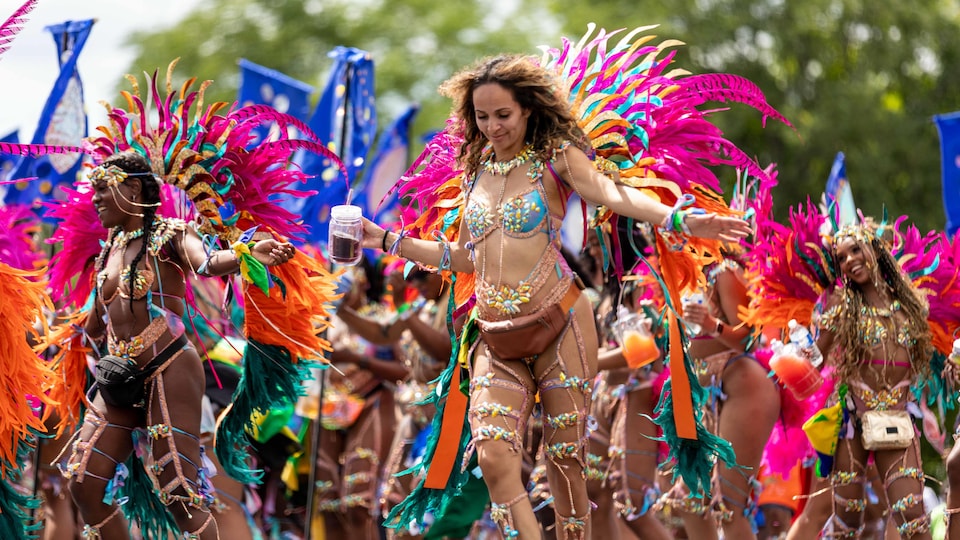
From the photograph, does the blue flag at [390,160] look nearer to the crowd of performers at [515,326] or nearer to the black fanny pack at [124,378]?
the crowd of performers at [515,326]

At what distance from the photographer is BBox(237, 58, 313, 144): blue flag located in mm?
12203

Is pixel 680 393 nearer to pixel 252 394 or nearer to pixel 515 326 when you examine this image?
pixel 515 326

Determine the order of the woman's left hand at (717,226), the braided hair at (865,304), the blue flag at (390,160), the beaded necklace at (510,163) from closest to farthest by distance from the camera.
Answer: the woman's left hand at (717,226) < the beaded necklace at (510,163) < the braided hair at (865,304) < the blue flag at (390,160)

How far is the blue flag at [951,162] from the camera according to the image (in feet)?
37.3

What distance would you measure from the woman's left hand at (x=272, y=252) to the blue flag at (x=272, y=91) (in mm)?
5858

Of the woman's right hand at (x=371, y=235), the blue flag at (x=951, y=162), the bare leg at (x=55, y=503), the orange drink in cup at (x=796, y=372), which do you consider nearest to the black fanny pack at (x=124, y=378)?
the woman's right hand at (x=371, y=235)

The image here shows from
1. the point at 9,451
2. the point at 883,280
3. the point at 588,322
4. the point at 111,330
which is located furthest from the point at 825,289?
the point at 9,451

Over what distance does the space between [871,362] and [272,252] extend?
3388mm

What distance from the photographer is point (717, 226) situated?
18.3 ft

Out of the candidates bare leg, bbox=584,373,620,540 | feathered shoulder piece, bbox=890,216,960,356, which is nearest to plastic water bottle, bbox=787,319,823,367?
feathered shoulder piece, bbox=890,216,960,356

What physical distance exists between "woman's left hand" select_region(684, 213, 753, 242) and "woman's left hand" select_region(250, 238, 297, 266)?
68.7 inches

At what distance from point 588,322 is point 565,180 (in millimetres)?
595

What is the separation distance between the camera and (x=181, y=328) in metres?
7.04

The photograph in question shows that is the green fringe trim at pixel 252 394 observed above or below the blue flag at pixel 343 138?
below
